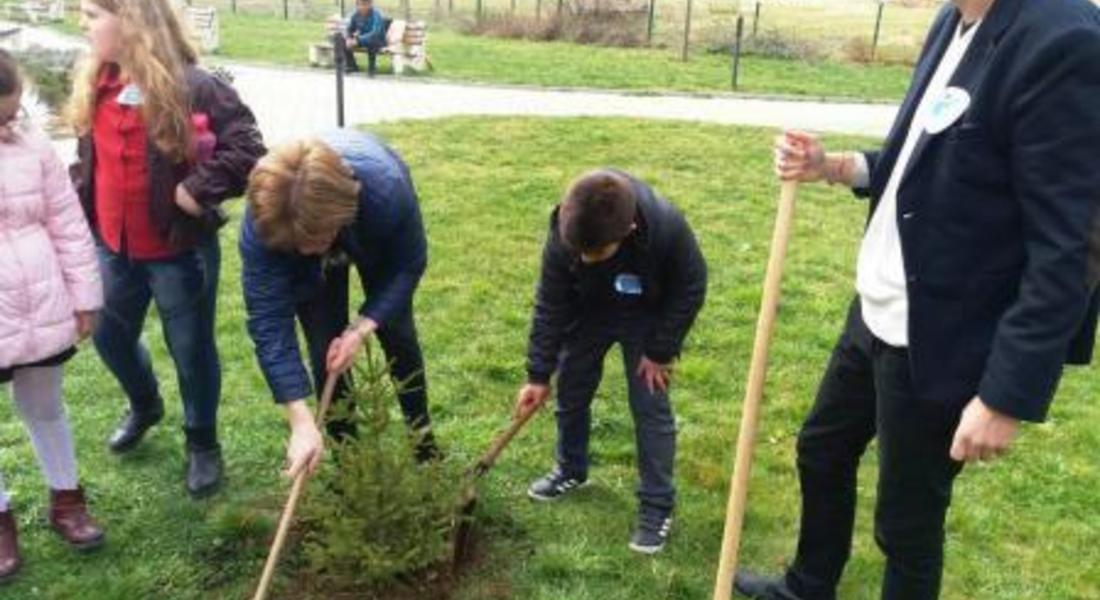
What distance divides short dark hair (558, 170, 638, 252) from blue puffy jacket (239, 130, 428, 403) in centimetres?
48

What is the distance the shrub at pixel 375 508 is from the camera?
10.6 feet

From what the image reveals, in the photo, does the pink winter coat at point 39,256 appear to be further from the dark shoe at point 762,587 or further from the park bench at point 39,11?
the park bench at point 39,11

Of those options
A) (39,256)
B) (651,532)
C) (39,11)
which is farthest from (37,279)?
(39,11)

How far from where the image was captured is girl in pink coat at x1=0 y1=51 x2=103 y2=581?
3234 millimetres

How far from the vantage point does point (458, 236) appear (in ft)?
23.9

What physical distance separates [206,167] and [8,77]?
62cm

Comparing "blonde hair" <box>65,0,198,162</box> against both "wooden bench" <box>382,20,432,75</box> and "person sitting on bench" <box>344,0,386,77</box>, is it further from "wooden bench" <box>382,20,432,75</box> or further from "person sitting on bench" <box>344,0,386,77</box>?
"wooden bench" <box>382,20,432,75</box>

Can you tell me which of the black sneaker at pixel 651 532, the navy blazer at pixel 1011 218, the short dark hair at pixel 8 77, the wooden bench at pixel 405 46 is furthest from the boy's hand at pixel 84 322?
the wooden bench at pixel 405 46

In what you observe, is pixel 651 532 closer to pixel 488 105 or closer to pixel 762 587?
pixel 762 587

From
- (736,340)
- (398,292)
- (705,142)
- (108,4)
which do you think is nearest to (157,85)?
(108,4)

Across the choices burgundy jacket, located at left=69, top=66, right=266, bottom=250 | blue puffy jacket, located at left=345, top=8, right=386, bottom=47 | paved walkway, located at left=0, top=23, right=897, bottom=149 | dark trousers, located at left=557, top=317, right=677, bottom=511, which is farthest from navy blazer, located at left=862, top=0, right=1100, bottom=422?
blue puffy jacket, located at left=345, top=8, right=386, bottom=47

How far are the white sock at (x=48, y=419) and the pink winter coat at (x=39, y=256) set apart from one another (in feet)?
0.52

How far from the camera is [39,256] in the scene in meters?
3.31

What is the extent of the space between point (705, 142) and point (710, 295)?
4775 millimetres
